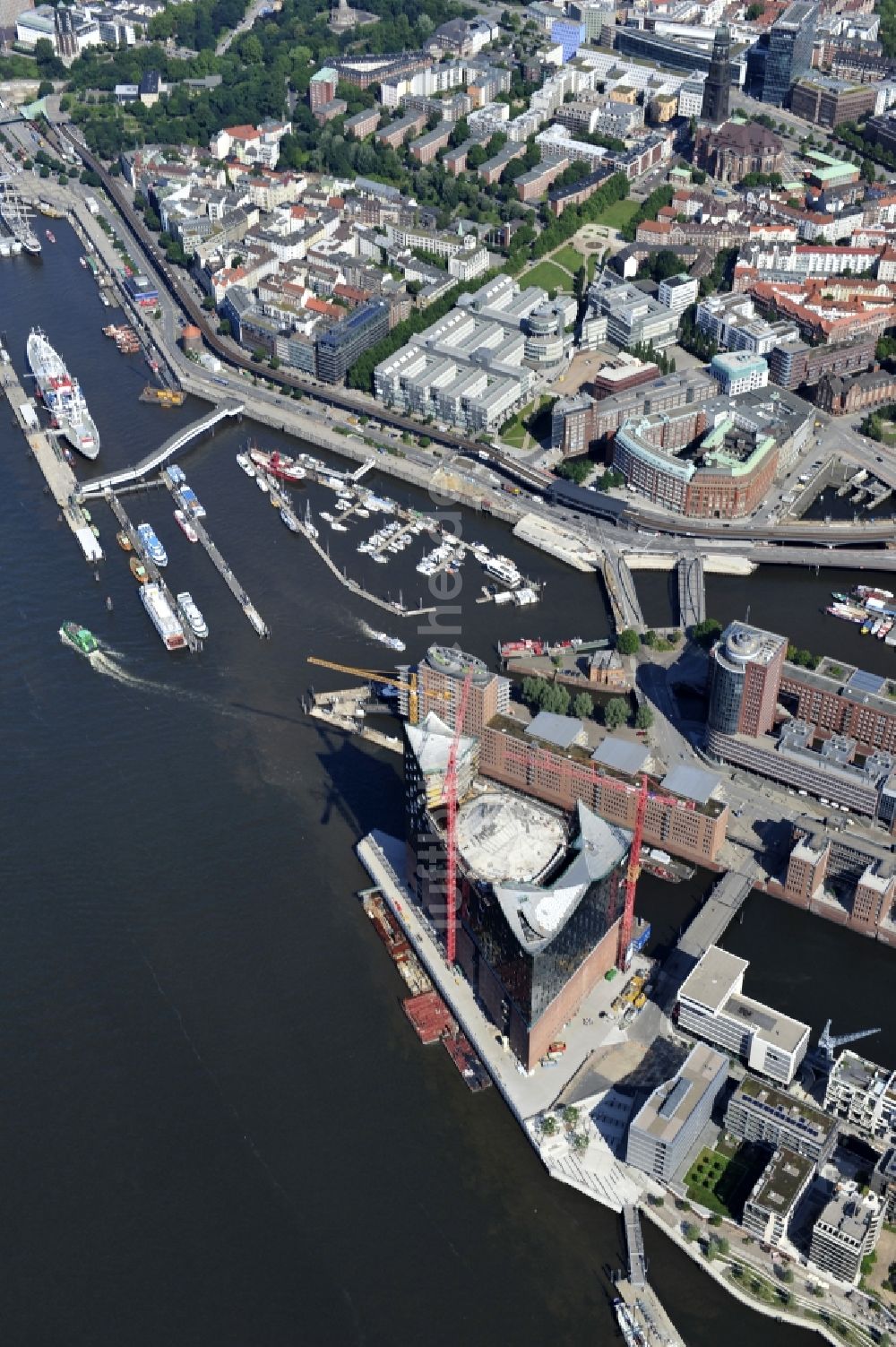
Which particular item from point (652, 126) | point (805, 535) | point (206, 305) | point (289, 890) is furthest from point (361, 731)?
point (652, 126)

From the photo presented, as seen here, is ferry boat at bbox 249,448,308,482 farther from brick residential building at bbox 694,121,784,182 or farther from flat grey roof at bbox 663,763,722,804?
brick residential building at bbox 694,121,784,182

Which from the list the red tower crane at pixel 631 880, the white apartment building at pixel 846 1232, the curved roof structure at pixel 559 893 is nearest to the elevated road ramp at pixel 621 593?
the red tower crane at pixel 631 880

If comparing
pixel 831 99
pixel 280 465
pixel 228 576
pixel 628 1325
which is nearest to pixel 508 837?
pixel 628 1325

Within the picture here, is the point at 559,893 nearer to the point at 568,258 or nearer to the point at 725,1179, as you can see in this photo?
the point at 725,1179

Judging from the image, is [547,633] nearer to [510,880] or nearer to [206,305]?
[510,880]

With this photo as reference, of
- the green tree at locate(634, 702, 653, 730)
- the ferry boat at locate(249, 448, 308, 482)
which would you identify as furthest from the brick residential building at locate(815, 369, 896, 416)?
the green tree at locate(634, 702, 653, 730)

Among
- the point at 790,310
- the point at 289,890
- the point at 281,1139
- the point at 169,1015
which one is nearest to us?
the point at 281,1139

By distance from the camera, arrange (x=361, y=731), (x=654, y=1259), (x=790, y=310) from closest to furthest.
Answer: (x=654, y=1259)
(x=361, y=731)
(x=790, y=310)

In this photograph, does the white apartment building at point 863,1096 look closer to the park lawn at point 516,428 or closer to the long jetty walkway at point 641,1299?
the long jetty walkway at point 641,1299
